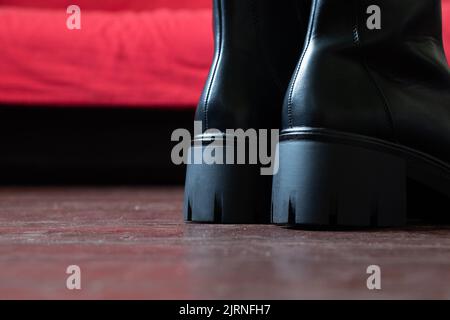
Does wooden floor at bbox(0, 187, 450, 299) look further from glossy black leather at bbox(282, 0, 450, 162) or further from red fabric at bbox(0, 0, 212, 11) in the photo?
red fabric at bbox(0, 0, 212, 11)

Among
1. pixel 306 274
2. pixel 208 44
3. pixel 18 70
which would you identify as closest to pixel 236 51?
pixel 306 274

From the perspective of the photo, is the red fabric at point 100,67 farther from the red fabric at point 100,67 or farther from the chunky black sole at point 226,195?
the chunky black sole at point 226,195

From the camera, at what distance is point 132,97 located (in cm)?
135

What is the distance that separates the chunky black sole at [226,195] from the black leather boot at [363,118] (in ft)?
0.14

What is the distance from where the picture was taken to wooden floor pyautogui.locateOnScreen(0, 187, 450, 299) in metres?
0.28

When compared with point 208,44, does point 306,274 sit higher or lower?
lower

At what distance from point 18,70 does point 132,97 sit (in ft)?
0.83

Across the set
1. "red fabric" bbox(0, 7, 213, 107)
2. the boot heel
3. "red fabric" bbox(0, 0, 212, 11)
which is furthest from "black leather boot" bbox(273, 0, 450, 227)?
"red fabric" bbox(0, 0, 212, 11)

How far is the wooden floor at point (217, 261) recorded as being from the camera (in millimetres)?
278

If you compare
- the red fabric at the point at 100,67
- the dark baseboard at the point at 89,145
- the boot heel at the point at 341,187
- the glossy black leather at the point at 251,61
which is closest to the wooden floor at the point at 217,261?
the boot heel at the point at 341,187

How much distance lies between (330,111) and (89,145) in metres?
1.14
